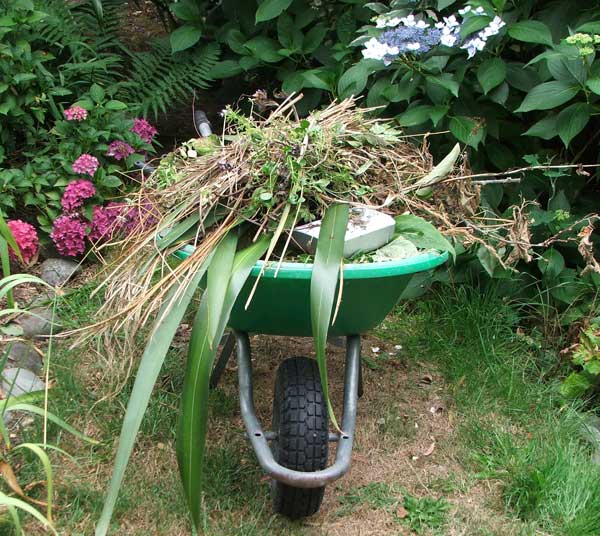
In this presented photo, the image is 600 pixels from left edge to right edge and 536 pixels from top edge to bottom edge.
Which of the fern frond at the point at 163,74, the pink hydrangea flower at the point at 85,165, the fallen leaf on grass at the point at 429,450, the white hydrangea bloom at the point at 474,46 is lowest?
the fallen leaf on grass at the point at 429,450

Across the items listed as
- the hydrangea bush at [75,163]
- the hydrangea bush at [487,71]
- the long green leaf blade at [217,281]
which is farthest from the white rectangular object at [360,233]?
the hydrangea bush at [75,163]

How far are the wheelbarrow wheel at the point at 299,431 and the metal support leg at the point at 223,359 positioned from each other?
38 centimetres

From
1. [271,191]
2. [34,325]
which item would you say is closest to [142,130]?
[34,325]

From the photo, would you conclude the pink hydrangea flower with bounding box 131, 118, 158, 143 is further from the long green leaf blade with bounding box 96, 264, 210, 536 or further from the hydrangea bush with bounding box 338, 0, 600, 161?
the long green leaf blade with bounding box 96, 264, 210, 536

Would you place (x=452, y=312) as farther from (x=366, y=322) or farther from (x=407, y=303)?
(x=366, y=322)

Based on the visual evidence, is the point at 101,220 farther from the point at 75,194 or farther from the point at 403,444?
the point at 403,444

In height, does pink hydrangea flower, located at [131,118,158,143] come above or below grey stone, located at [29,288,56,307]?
above

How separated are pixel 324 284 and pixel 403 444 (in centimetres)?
101

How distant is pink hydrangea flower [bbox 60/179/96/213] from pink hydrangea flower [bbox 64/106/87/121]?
0.87ft

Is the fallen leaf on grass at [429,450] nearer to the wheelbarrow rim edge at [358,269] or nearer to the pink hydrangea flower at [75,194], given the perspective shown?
the wheelbarrow rim edge at [358,269]

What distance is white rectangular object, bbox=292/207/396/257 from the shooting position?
1.90 metres

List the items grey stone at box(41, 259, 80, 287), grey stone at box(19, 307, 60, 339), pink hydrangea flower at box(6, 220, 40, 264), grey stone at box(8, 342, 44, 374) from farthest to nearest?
grey stone at box(41, 259, 80, 287) < pink hydrangea flower at box(6, 220, 40, 264) < grey stone at box(19, 307, 60, 339) < grey stone at box(8, 342, 44, 374)

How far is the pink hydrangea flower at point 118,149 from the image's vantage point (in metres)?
3.41

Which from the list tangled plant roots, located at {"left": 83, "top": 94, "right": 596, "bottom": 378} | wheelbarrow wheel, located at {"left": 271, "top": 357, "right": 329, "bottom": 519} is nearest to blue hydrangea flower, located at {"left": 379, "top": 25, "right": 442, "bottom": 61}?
tangled plant roots, located at {"left": 83, "top": 94, "right": 596, "bottom": 378}
